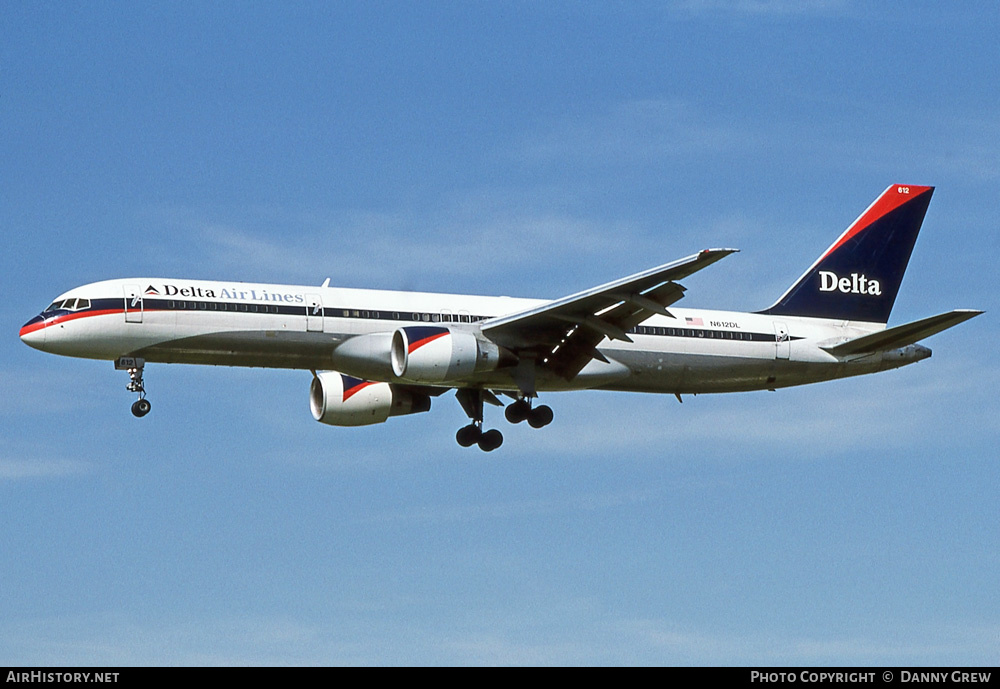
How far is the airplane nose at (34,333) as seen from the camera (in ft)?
123

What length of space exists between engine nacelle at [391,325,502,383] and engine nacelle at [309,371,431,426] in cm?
549

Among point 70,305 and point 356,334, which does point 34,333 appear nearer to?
point 70,305

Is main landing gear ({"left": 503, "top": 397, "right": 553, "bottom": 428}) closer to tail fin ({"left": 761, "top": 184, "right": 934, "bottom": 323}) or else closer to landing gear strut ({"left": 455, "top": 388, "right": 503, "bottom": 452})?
landing gear strut ({"left": 455, "top": 388, "right": 503, "bottom": 452})

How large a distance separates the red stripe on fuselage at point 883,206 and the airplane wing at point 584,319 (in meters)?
10.2

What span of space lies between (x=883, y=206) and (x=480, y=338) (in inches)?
629

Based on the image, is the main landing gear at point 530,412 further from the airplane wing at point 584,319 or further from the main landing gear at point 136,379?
the main landing gear at point 136,379

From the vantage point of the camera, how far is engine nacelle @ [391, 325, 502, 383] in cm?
3753

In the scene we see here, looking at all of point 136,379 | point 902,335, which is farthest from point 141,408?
point 902,335

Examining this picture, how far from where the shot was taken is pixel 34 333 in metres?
37.4

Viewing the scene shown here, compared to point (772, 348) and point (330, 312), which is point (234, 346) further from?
point (772, 348)

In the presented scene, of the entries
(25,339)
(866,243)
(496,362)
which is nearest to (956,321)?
(866,243)

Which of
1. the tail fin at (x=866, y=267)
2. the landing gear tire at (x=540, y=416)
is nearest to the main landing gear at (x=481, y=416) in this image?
the landing gear tire at (x=540, y=416)

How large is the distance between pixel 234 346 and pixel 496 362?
687 centimetres

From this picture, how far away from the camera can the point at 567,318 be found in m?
38.4
